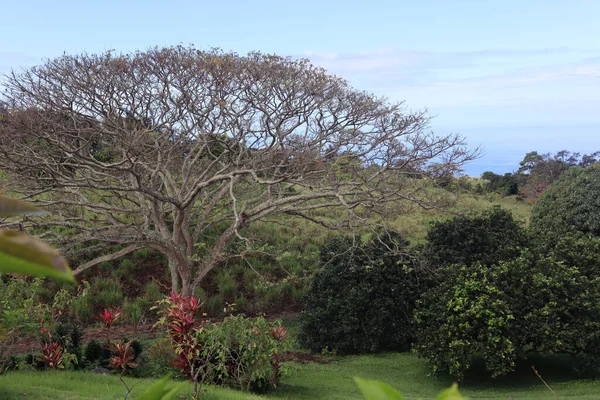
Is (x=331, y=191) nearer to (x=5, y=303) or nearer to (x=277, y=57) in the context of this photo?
(x=277, y=57)

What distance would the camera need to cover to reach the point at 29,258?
0.46 metres

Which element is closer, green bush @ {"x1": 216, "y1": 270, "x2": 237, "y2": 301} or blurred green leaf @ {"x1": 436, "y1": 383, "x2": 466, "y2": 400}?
blurred green leaf @ {"x1": 436, "y1": 383, "x2": 466, "y2": 400}

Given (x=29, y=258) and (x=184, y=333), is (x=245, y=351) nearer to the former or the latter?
(x=184, y=333)

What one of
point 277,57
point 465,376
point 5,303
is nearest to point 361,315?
point 465,376

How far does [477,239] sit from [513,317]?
2.85 m

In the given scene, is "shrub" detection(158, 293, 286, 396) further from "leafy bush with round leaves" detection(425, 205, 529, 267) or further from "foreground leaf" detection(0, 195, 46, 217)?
"foreground leaf" detection(0, 195, 46, 217)

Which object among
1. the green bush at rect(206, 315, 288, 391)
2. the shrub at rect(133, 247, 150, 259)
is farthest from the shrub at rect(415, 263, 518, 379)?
the shrub at rect(133, 247, 150, 259)

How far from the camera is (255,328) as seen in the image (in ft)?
25.9

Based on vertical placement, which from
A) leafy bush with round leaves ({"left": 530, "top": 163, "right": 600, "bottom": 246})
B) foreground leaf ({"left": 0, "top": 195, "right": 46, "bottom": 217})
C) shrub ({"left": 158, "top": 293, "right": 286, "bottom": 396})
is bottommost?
shrub ({"left": 158, "top": 293, "right": 286, "bottom": 396})

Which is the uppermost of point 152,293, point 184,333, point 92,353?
point 184,333

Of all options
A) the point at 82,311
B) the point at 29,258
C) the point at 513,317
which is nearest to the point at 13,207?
the point at 29,258

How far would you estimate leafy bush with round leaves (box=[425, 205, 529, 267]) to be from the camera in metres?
10.9

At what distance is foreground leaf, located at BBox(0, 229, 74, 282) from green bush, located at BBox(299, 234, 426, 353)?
10154mm

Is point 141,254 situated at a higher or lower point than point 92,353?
higher
